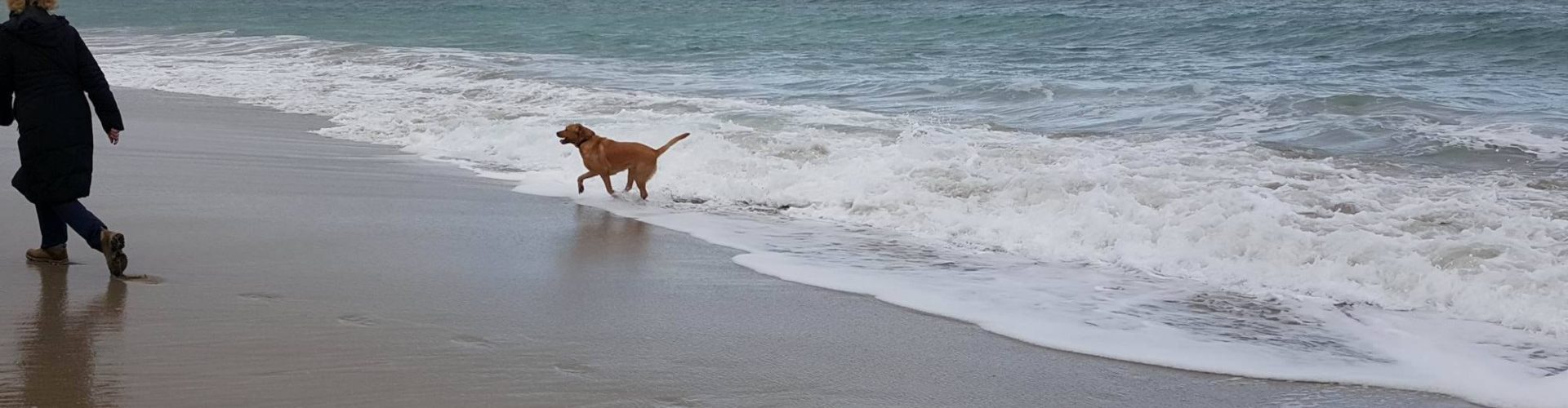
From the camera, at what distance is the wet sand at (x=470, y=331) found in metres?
3.97

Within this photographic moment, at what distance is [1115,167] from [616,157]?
3326 millimetres

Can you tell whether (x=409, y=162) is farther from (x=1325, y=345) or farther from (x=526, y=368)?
(x=1325, y=345)

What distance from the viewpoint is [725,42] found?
27.1 metres

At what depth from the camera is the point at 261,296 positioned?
5.00 m

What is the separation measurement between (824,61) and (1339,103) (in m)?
9.72

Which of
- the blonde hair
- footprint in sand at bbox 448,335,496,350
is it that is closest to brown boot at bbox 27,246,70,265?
the blonde hair

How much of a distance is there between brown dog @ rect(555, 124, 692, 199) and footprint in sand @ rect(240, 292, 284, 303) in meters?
3.35

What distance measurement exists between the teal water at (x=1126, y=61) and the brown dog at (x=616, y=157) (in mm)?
4706

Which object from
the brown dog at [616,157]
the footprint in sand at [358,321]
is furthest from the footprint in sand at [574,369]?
the brown dog at [616,157]

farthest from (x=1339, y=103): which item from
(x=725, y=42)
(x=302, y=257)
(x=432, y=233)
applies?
(x=725, y=42)

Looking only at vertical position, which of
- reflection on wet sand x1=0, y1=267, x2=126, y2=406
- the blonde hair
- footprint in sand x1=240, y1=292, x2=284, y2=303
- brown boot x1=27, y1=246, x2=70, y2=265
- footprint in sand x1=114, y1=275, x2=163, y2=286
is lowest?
reflection on wet sand x1=0, y1=267, x2=126, y2=406

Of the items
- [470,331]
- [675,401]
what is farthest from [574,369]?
[470,331]

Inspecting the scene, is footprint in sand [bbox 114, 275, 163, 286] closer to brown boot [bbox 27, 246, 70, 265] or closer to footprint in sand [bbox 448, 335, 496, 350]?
brown boot [bbox 27, 246, 70, 265]

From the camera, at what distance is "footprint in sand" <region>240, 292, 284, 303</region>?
4953 millimetres
